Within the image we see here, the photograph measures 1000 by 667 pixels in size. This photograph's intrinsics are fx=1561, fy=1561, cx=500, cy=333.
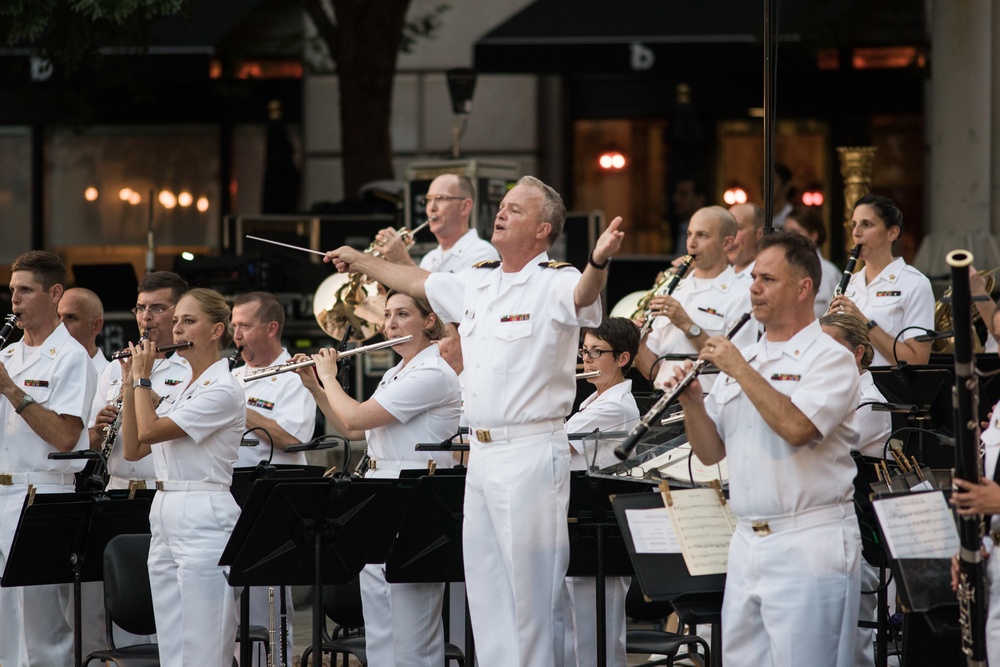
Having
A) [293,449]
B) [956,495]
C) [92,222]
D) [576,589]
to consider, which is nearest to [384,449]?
[293,449]

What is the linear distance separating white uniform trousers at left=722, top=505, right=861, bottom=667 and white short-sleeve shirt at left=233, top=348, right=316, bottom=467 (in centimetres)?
313

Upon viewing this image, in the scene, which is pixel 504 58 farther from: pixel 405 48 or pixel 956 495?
pixel 956 495

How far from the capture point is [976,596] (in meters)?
5.14

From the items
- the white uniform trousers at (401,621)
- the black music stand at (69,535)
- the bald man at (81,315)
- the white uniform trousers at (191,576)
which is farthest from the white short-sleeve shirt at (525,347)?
the bald man at (81,315)

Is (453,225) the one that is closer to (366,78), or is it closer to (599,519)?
(599,519)

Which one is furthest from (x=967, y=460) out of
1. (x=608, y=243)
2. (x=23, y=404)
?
(x=23, y=404)

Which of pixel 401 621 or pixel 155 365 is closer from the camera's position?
pixel 401 621

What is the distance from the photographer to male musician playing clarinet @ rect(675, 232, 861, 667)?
537cm

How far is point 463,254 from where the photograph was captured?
8.98 meters

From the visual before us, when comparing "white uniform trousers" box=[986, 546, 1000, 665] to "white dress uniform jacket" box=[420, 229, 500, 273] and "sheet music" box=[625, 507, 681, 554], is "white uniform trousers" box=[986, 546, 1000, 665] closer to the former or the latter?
"sheet music" box=[625, 507, 681, 554]

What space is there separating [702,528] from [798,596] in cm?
59

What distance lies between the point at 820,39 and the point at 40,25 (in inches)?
261

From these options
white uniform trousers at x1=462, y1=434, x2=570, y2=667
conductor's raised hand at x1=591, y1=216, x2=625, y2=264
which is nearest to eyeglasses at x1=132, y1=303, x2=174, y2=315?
white uniform trousers at x1=462, y1=434, x2=570, y2=667

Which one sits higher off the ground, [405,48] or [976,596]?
[405,48]
